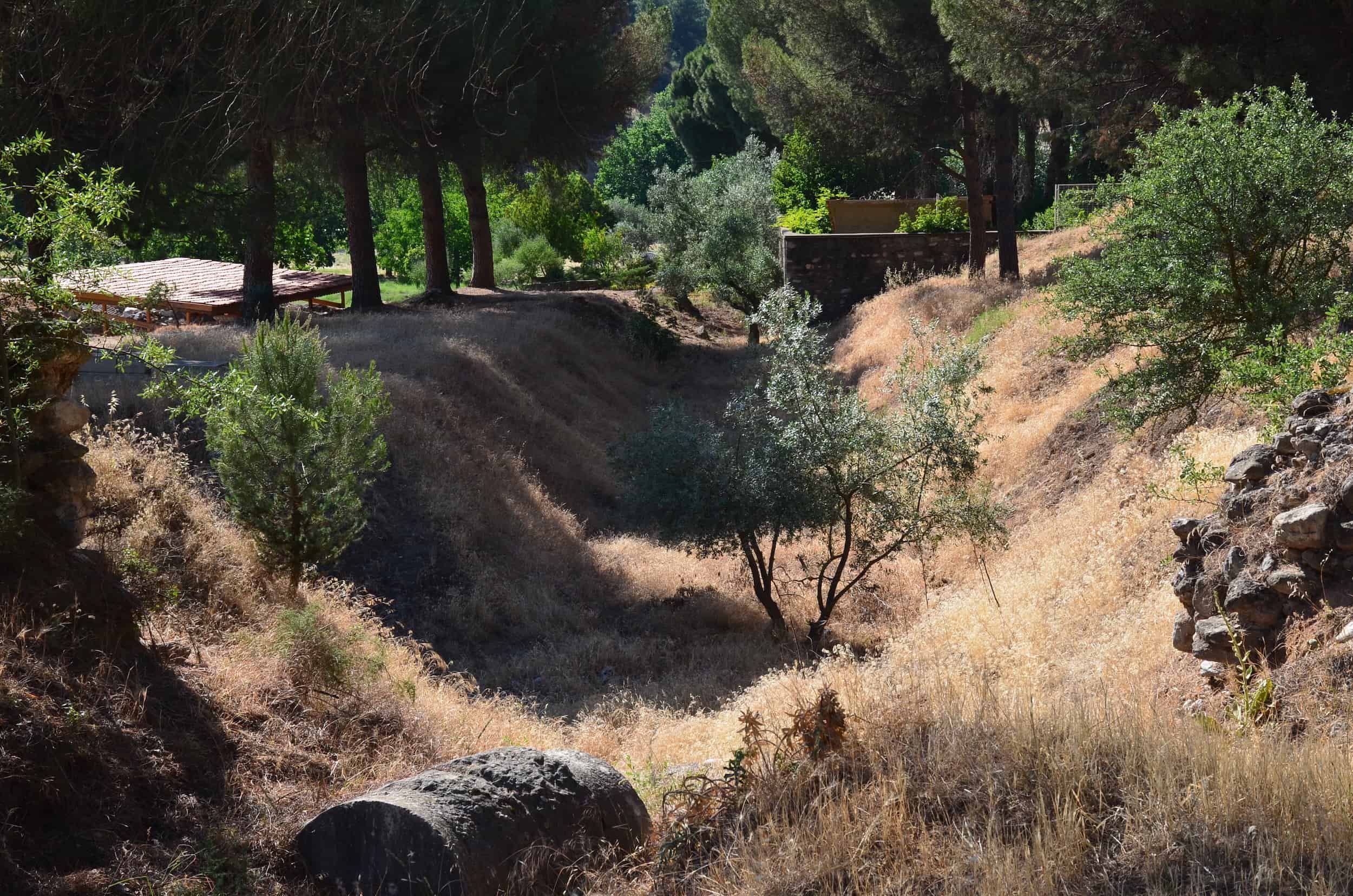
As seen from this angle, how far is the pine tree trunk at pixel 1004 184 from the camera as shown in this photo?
22.2 meters

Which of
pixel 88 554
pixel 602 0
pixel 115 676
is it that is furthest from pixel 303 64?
pixel 602 0

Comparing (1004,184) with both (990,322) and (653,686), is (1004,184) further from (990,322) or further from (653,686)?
(653,686)

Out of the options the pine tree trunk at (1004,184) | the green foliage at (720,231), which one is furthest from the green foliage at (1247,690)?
the green foliage at (720,231)

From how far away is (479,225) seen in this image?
28.6 m

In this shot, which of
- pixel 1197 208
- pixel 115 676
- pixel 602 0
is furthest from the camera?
pixel 602 0

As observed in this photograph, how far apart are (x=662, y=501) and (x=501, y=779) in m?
6.99

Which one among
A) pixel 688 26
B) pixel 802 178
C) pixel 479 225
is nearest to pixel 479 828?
pixel 479 225

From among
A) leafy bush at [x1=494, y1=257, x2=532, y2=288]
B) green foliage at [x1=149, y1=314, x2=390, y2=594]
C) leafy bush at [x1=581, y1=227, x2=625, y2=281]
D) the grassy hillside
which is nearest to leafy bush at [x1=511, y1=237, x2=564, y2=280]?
leafy bush at [x1=494, y1=257, x2=532, y2=288]

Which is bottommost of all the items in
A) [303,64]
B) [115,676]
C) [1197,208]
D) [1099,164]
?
[115,676]

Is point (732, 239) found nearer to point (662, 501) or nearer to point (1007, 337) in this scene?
point (1007, 337)

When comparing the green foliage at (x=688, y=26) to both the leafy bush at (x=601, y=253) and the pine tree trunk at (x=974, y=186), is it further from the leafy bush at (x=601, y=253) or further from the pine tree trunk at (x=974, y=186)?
the pine tree trunk at (x=974, y=186)

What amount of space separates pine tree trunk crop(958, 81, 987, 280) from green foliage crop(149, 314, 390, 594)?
1774cm

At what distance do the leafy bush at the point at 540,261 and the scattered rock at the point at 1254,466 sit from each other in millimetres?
36083

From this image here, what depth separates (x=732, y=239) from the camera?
98.1 feet
